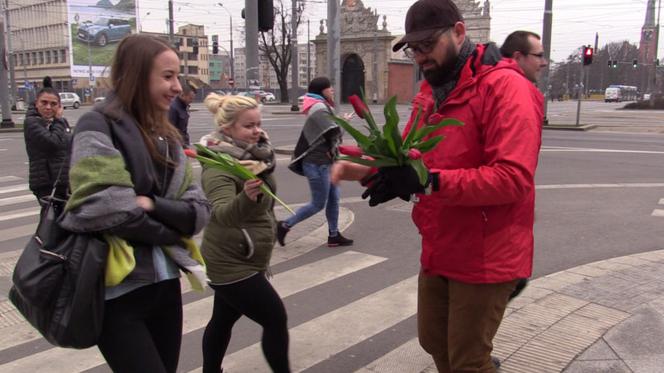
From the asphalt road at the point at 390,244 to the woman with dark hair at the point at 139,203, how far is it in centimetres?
142

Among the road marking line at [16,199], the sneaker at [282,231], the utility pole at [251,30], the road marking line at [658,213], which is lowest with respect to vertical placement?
the road marking line at [16,199]

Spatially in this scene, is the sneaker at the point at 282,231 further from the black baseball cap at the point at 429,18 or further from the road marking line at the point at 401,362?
the black baseball cap at the point at 429,18

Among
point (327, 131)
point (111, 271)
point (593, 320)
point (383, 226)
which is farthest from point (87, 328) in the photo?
point (383, 226)

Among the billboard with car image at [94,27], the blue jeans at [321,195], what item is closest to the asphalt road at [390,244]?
the blue jeans at [321,195]

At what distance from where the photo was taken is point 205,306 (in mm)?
4648

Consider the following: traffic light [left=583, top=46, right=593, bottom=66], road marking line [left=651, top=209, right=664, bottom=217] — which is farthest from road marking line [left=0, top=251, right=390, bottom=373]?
traffic light [left=583, top=46, right=593, bottom=66]

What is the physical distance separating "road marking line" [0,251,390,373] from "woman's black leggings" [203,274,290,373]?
39.9 inches

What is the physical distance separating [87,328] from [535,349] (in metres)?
2.76

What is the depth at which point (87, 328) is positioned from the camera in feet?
6.66

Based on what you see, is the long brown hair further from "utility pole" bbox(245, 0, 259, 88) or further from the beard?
"utility pole" bbox(245, 0, 259, 88)

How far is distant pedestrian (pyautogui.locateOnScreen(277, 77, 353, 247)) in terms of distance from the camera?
6301 mm

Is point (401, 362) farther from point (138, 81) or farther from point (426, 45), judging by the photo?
point (138, 81)

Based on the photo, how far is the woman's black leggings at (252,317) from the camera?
2.97m

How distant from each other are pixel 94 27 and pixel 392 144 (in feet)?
312
